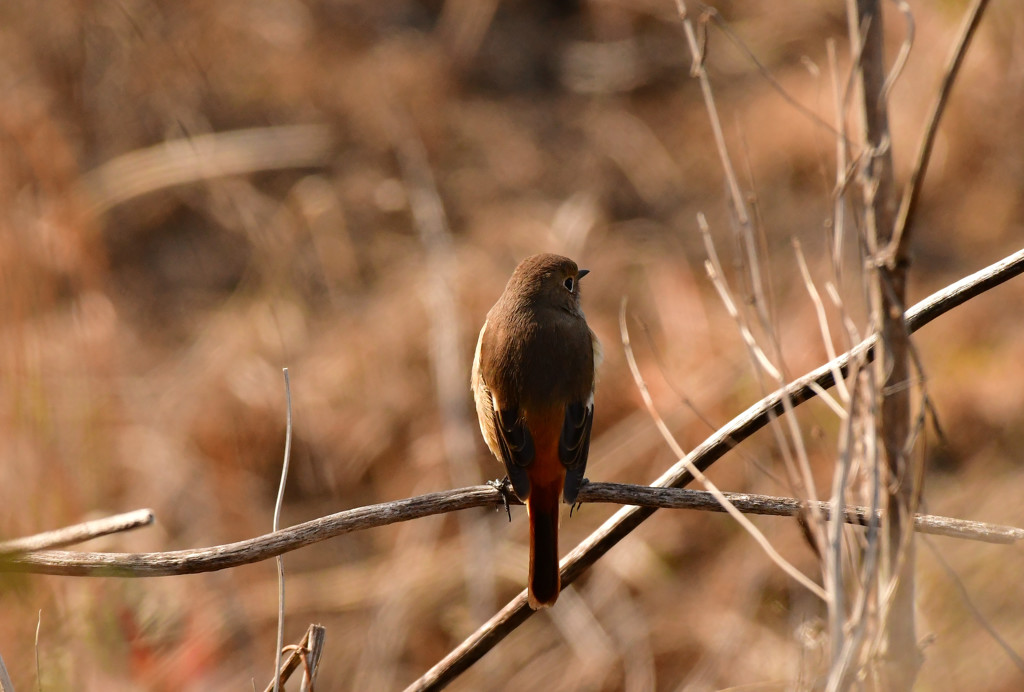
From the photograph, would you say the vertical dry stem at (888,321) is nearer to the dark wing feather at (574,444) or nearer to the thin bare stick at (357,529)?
the thin bare stick at (357,529)

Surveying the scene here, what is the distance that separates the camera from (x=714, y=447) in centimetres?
240

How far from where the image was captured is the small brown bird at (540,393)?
3.54 m

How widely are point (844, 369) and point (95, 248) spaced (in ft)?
22.2

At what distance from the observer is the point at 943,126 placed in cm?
820

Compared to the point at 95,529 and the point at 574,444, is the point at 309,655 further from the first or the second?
the point at 574,444

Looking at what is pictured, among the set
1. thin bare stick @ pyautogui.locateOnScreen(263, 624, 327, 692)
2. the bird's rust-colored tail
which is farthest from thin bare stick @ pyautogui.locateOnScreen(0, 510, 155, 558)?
the bird's rust-colored tail

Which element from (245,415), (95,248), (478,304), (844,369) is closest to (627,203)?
(478,304)

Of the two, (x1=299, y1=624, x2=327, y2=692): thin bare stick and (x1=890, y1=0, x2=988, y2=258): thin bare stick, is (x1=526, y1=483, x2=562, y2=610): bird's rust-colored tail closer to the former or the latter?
(x1=299, y1=624, x2=327, y2=692): thin bare stick

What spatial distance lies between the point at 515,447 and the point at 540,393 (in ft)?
0.87

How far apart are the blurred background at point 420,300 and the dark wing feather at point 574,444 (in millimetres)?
→ 1777

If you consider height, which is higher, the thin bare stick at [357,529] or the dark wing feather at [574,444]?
the dark wing feather at [574,444]

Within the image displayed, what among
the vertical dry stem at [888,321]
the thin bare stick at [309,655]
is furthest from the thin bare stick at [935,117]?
the thin bare stick at [309,655]

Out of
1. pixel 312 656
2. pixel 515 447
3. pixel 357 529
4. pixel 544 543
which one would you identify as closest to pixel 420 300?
pixel 515 447

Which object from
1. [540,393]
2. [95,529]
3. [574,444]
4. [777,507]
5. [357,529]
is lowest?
[777,507]
